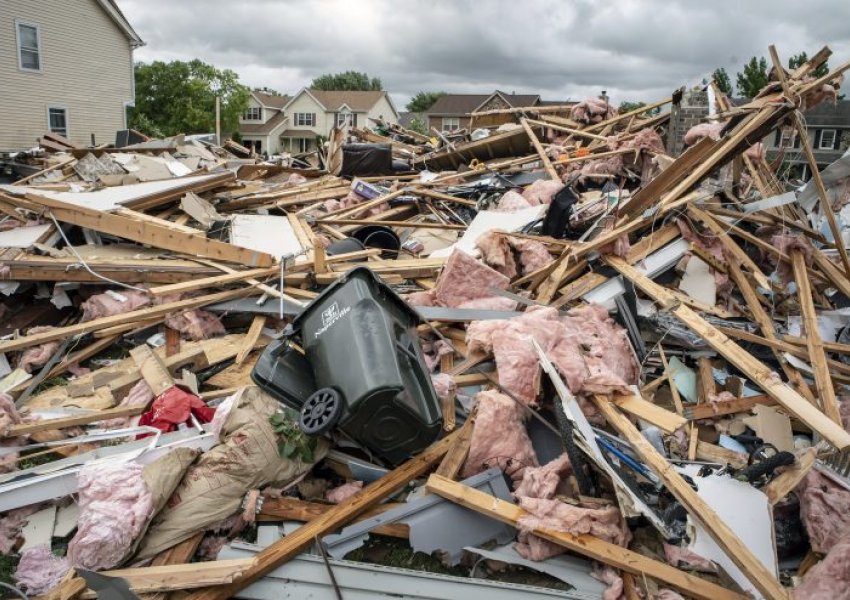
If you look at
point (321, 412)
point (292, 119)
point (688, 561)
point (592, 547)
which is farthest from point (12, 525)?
point (292, 119)

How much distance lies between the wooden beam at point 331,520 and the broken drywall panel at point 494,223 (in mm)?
3171

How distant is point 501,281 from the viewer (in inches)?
206

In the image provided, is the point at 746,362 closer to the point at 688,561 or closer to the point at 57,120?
the point at 688,561

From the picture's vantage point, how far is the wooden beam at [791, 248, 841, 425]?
153 inches

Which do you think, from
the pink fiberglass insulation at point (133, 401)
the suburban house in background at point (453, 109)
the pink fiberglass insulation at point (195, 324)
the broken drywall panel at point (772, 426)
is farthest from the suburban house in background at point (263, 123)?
the broken drywall panel at point (772, 426)

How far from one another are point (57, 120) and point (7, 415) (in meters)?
20.3

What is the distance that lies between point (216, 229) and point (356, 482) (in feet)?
14.6

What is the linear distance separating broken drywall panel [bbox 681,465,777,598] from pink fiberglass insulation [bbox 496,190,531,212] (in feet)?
16.3

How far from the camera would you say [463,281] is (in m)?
5.16

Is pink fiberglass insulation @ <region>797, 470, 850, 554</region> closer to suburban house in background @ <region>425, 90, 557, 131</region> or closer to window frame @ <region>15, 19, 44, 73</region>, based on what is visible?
window frame @ <region>15, 19, 44, 73</region>

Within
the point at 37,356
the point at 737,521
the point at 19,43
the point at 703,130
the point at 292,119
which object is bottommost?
the point at 737,521

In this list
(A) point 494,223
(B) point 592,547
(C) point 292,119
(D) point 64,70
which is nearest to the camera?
(B) point 592,547

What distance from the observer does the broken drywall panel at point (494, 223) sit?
6566mm

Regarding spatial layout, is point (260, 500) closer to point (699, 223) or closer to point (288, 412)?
point (288, 412)
